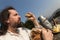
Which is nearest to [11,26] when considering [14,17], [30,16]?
[14,17]

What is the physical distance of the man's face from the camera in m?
2.99

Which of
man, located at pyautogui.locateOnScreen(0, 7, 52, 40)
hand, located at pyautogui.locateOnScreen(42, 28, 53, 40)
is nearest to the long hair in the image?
man, located at pyautogui.locateOnScreen(0, 7, 52, 40)

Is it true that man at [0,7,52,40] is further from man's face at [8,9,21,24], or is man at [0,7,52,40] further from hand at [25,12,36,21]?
hand at [25,12,36,21]

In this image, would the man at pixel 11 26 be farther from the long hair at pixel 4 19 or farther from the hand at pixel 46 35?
the hand at pixel 46 35

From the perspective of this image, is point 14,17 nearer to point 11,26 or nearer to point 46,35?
point 11,26

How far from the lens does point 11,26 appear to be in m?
3.02

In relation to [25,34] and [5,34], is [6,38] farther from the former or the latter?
[25,34]

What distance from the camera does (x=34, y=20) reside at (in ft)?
10.4

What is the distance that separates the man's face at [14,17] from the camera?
9.81ft

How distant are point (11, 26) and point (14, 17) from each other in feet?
0.37

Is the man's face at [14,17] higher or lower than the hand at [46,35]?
higher

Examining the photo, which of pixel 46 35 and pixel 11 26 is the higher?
pixel 11 26

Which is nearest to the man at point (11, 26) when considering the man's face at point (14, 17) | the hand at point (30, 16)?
the man's face at point (14, 17)

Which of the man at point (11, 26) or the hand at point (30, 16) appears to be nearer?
the man at point (11, 26)
